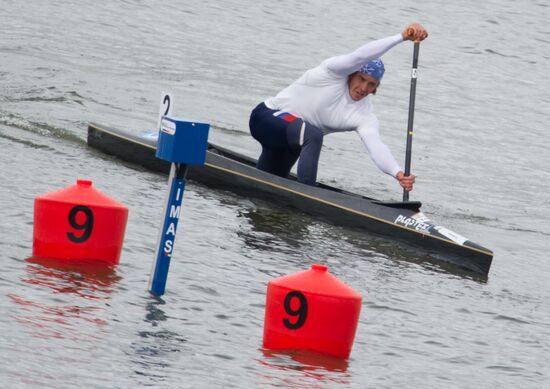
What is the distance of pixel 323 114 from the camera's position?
12.0 meters

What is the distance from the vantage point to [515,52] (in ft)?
103

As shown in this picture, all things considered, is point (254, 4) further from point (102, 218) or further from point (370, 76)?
point (102, 218)

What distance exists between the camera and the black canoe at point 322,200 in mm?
11133

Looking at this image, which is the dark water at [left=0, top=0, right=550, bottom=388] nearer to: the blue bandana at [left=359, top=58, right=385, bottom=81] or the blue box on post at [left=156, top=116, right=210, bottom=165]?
the blue box on post at [left=156, top=116, right=210, bottom=165]

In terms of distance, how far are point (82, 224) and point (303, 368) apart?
80.8 inches

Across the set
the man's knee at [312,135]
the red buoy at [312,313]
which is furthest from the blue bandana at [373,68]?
the red buoy at [312,313]

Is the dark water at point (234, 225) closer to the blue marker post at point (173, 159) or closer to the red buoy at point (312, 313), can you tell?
the red buoy at point (312, 313)

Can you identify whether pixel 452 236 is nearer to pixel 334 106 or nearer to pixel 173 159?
Result: pixel 334 106

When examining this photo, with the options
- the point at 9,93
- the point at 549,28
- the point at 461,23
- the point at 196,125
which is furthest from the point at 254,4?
the point at 196,125

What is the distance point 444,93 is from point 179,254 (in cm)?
1649

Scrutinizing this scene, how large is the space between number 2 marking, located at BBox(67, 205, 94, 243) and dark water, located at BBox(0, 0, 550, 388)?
244mm

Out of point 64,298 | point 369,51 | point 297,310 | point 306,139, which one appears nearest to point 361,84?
point 369,51

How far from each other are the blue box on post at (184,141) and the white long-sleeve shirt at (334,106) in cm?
432

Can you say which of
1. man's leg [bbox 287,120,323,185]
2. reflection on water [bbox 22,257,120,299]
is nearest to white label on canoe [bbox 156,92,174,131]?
man's leg [bbox 287,120,323,185]
